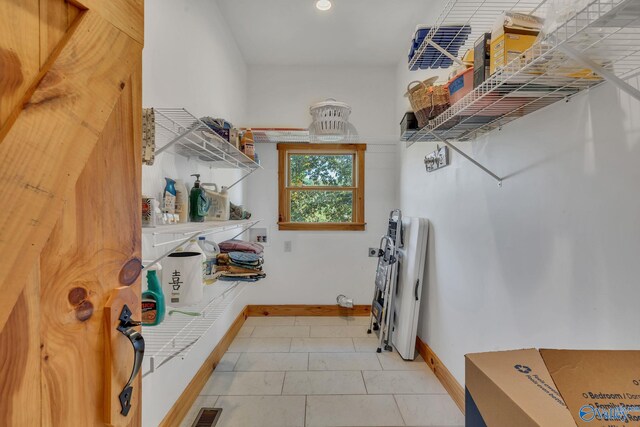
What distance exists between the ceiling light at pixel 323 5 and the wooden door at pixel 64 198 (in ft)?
6.73

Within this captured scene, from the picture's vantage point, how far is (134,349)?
0.69m

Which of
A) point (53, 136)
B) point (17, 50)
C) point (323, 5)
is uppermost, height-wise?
point (323, 5)

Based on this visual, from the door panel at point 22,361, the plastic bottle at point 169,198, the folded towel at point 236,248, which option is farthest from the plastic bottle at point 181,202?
the door panel at point 22,361

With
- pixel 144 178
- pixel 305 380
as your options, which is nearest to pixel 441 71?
pixel 144 178

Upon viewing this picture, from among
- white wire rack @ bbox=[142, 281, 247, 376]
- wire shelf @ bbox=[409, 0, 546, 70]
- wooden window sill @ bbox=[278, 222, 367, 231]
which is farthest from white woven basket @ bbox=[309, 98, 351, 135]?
white wire rack @ bbox=[142, 281, 247, 376]

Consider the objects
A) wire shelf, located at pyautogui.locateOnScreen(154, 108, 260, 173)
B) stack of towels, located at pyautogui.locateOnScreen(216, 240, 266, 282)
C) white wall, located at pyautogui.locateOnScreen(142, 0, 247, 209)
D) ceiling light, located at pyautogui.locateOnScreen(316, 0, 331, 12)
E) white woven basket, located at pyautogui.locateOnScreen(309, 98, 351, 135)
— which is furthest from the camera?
white woven basket, located at pyautogui.locateOnScreen(309, 98, 351, 135)

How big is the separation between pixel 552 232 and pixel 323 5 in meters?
2.32

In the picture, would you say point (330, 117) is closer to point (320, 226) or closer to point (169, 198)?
point (320, 226)

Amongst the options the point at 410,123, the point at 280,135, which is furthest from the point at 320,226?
the point at 410,123

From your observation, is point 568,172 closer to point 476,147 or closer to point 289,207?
point 476,147

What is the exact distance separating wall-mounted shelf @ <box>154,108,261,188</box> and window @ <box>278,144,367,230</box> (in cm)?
121

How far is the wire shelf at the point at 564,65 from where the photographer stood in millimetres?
642

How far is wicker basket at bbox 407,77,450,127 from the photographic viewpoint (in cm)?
146

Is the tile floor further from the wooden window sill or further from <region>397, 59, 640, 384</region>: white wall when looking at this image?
the wooden window sill
